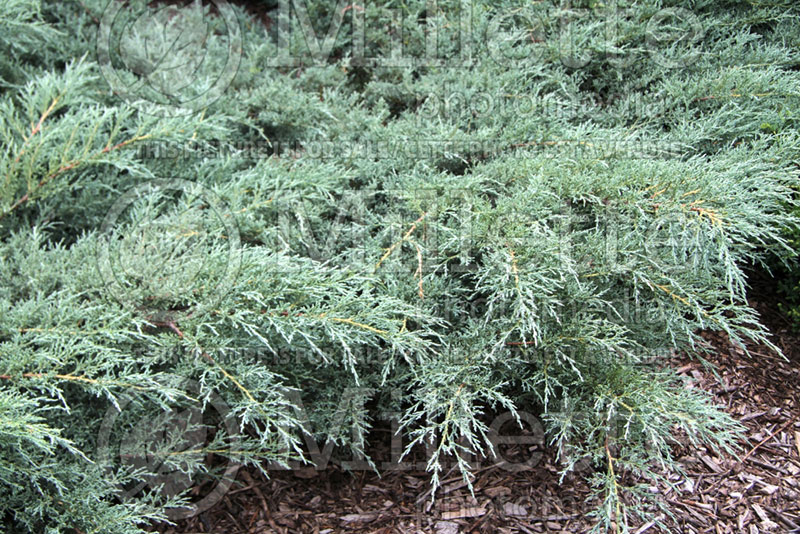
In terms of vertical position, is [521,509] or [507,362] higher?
[507,362]

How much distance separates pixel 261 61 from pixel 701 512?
9.84 ft

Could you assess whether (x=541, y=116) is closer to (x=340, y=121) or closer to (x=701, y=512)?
(x=340, y=121)

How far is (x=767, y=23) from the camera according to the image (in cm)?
316

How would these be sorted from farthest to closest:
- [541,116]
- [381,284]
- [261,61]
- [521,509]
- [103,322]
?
[261,61]
[541,116]
[381,284]
[521,509]
[103,322]

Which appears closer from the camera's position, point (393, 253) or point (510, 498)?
point (510, 498)

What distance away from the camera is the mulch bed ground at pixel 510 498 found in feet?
6.83

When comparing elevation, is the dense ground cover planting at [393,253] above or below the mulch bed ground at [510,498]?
above

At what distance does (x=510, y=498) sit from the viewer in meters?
2.17

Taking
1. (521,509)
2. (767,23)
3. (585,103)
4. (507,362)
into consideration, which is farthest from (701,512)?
(767,23)

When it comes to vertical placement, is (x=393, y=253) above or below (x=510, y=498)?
above

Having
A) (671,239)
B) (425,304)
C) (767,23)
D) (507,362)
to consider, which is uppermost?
(767,23)

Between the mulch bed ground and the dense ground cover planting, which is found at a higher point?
the dense ground cover planting

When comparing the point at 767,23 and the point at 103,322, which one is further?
the point at 767,23

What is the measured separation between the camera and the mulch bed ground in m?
2.08
